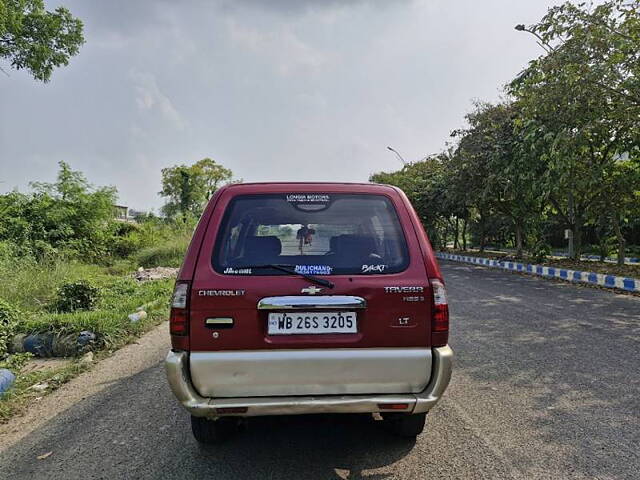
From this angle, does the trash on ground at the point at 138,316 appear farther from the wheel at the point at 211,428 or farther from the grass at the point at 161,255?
the grass at the point at 161,255

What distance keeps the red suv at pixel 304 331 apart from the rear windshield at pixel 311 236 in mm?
12

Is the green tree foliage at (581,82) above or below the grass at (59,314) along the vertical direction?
above

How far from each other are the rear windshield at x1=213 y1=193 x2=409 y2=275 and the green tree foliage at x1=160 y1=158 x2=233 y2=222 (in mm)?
53772

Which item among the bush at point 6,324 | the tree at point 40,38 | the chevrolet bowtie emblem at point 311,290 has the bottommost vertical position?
the bush at point 6,324

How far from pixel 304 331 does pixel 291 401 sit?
1.28 ft

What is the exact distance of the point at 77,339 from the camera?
19.1 ft

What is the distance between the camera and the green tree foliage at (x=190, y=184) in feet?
198

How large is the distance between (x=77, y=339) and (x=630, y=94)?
12105mm

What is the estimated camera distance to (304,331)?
8.82 feet

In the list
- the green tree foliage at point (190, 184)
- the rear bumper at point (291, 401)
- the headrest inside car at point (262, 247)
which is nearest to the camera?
the rear bumper at point (291, 401)

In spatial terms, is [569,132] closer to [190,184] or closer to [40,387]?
[40,387]

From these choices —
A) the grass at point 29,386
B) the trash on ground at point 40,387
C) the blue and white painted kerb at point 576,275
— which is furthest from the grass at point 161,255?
the trash on ground at point 40,387

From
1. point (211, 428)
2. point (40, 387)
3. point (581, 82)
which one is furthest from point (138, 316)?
point (581, 82)

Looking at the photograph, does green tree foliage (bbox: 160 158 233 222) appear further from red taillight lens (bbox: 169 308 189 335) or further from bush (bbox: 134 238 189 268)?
red taillight lens (bbox: 169 308 189 335)
